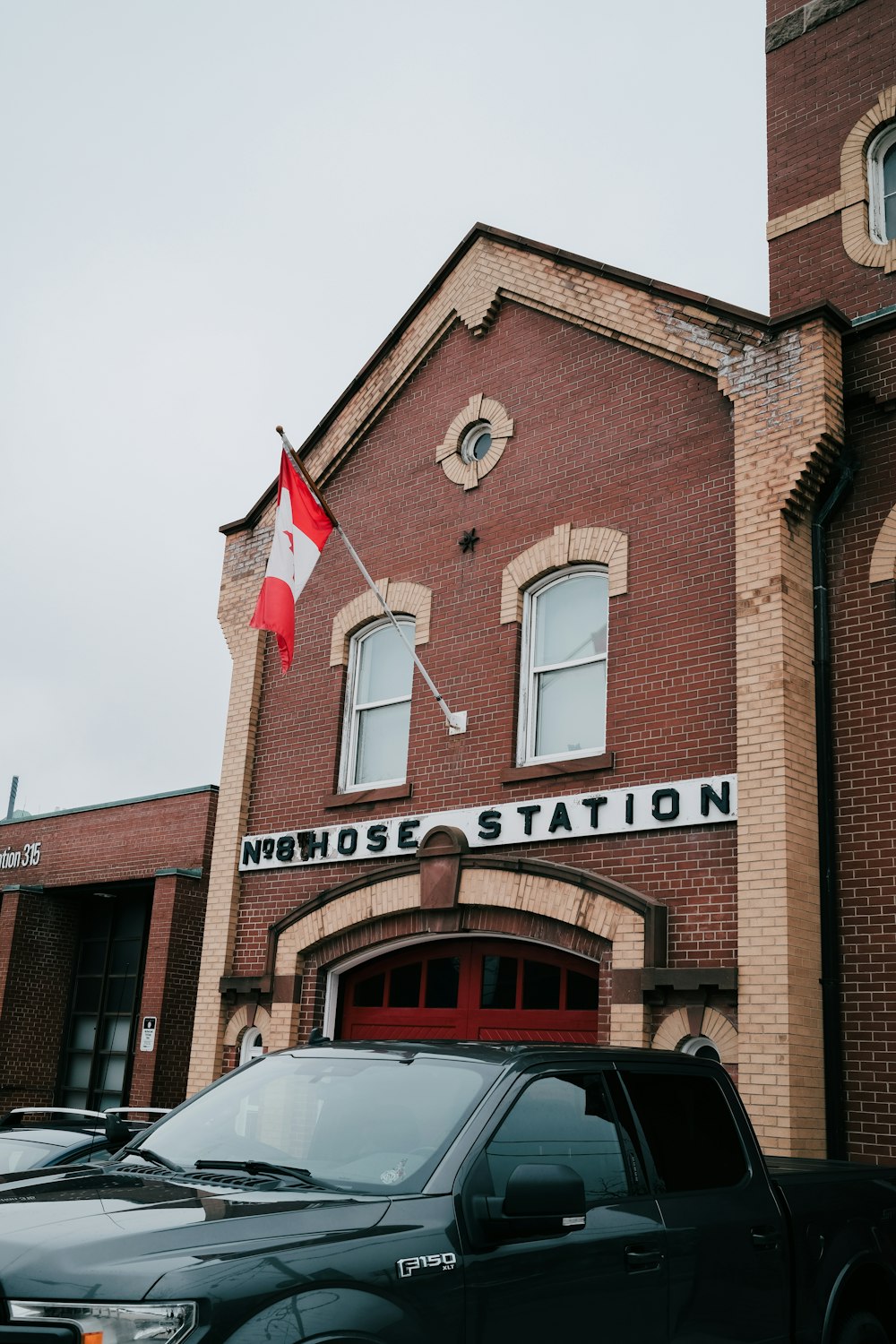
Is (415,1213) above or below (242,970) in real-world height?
below

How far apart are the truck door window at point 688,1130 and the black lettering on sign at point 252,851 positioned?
879 cm

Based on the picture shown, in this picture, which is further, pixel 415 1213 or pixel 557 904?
pixel 557 904

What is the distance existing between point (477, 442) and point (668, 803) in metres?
4.77

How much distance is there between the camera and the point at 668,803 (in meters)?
10.4

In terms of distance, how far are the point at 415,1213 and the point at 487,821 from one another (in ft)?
25.3

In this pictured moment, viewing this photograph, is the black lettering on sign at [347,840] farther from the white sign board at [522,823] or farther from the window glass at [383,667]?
the window glass at [383,667]

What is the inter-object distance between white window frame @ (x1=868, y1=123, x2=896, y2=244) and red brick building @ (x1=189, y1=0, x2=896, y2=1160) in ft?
0.16

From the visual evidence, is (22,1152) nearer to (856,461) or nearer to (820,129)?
(856,461)

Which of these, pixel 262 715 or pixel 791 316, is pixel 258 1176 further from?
pixel 262 715

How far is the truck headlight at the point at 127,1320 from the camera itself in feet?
10.7

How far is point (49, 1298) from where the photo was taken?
3.31 meters

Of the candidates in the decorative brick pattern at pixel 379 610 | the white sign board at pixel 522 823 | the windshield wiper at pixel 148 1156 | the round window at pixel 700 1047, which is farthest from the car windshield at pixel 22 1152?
the decorative brick pattern at pixel 379 610

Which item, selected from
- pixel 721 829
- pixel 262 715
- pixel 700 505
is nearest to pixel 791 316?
pixel 700 505

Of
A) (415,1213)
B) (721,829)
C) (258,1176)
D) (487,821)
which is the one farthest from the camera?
(487,821)
